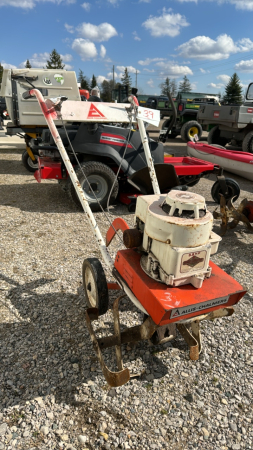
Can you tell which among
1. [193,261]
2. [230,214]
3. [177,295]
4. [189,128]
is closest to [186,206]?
[193,261]

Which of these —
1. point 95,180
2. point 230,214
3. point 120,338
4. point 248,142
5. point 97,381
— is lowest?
point 97,381

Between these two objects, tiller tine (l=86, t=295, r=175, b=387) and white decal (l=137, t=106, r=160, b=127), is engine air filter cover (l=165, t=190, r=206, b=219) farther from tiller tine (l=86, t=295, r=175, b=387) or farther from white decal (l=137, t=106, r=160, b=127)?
white decal (l=137, t=106, r=160, b=127)

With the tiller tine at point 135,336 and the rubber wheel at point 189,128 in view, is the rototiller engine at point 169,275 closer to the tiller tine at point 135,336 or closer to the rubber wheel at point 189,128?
the tiller tine at point 135,336

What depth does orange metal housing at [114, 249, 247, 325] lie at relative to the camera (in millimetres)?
1669

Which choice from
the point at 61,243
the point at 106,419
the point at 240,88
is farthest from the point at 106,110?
the point at 240,88

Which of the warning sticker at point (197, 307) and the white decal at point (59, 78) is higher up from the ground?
the white decal at point (59, 78)

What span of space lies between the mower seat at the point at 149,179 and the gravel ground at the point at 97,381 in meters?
1.11

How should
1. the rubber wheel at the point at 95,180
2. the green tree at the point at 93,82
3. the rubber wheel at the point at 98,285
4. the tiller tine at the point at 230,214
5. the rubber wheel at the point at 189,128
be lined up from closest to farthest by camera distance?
1. the rubber wheel at the point at 98,285
2. the tiller tine at the point at 230,214
3. the rubber wheel at the point at 95,180
4. the rubber wheel at the point at 189,128
5. the green tree at the point at 93,82

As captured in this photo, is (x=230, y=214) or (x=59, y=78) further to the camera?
(x=59, y=78)

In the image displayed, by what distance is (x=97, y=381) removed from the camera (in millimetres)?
2041

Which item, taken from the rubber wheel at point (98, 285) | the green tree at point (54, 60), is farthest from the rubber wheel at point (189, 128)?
the green tree at point (54, 60)

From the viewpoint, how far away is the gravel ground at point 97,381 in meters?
1.73

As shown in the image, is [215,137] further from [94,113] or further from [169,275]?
[169,275]

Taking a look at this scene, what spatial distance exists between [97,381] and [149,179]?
2009 mm
